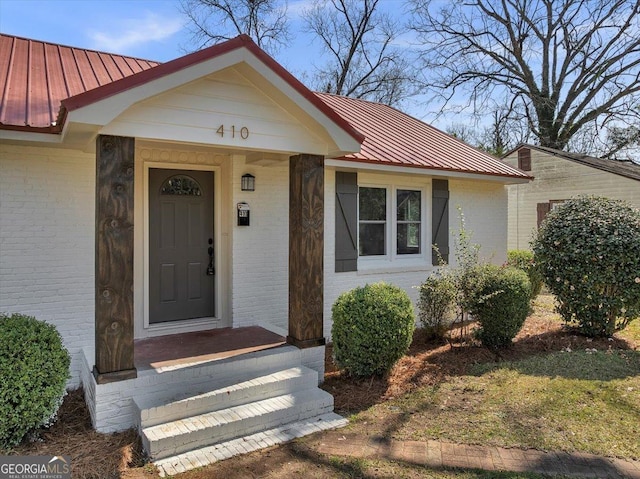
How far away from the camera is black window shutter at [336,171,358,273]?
724 centimetres

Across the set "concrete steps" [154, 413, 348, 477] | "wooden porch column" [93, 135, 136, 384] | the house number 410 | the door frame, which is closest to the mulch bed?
"concrete steps" [154, 413, 348, 477]

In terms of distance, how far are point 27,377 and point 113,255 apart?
3.91 ft

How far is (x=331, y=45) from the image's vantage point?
2319 cm

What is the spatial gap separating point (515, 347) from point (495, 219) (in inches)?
128

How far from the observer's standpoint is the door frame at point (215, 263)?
592 centimetres

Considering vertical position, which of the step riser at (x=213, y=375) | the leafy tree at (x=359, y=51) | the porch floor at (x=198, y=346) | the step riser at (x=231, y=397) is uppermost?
the leafy tree at (x=359, y=51)

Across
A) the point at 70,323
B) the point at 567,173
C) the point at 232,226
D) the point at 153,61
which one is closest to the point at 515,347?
the point at 232,226

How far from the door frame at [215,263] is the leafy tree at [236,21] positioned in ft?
53.6

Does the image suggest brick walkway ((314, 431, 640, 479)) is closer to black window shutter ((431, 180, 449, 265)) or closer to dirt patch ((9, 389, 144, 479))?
dirt patch ((9, 389, 144, 479))

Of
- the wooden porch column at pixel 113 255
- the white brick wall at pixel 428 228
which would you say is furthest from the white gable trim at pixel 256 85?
the white brick wall at pixel 428 228

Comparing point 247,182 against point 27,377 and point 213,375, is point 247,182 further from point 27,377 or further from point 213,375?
point 27,377

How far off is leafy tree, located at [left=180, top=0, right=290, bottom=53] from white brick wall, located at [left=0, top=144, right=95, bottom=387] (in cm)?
1730

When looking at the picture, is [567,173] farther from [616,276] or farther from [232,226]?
[232,226]

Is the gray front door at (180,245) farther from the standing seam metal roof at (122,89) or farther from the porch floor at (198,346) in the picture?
the standing seam metal roof at (122,89)
